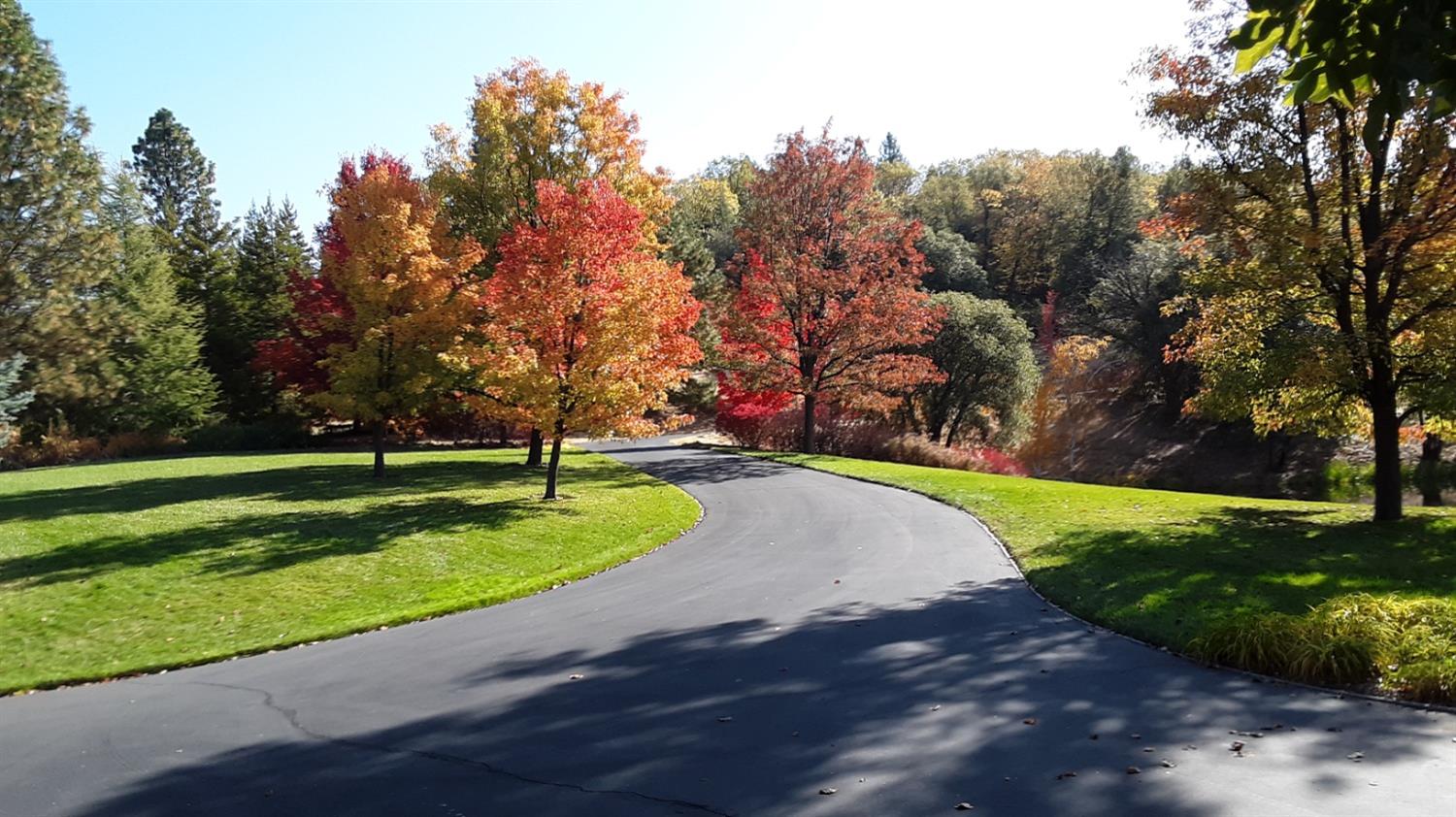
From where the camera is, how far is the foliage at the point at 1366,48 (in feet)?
11.8

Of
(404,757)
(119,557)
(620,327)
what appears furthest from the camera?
(620,327)

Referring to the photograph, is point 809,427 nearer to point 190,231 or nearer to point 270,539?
point 270,539

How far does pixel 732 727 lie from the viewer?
241 inches

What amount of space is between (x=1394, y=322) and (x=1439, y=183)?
2.48 meters

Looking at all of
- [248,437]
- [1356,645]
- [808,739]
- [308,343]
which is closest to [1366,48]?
[808,739]

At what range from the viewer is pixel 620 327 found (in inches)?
734

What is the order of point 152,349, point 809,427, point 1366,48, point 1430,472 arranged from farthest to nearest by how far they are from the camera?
point 152,349
point 809,427
point 1430,472
point 1366,48

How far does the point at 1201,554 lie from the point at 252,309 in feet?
144

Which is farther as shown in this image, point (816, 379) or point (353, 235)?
point (816, 379)

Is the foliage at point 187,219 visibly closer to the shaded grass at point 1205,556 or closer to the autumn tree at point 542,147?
the autumn tree at point 542,147

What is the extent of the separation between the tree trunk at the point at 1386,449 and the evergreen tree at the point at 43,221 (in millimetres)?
34299

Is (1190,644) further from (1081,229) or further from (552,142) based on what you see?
(1081,229)

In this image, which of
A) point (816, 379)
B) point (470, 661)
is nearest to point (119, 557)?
point (470, 661)

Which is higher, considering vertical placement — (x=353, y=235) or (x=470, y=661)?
(x=353, y=235)
